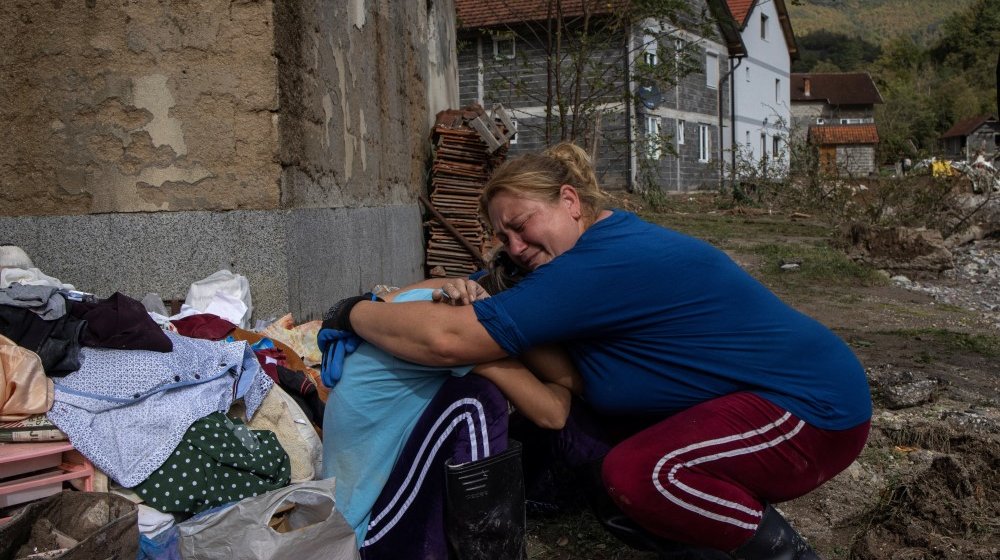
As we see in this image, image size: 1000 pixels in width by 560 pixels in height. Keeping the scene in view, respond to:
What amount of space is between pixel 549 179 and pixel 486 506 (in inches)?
39.2

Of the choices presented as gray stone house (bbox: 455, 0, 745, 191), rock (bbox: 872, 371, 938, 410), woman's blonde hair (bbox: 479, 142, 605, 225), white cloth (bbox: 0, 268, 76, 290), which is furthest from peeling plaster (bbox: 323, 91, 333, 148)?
gray stone house (bbox: 455, 0, 745, 191)

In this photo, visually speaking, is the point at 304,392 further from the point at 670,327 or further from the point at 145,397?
the point at 670,327

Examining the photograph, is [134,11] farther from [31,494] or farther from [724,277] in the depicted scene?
[724,277]

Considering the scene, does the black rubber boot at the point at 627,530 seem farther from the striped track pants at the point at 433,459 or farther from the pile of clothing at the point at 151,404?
the pile of clothing at the point at 151,404

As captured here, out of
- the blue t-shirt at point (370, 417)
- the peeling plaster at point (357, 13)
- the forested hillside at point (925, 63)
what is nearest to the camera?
the blue t-shirt at point (370, 417)

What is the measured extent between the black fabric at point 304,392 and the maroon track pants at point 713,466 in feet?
5.19

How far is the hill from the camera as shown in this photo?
13475cm

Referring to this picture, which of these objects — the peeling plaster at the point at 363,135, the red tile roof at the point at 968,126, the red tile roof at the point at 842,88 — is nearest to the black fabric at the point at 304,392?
the peeling plaster at the point at 363,135

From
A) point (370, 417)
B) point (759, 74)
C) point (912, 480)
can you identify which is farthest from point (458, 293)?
point (759, 74)

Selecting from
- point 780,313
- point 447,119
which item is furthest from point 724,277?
point 447,119

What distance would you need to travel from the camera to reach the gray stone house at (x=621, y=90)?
49.5 ft

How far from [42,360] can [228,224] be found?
1702 millimetres

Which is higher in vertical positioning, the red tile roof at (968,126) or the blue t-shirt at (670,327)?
the red tile roof at (968,126)

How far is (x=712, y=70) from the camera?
28.3 metres
